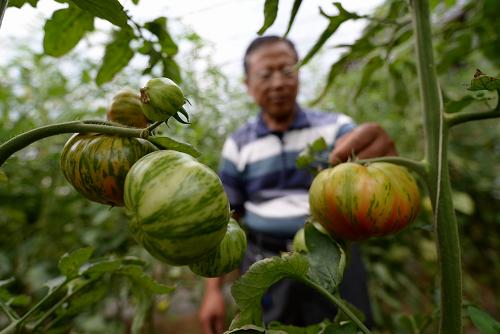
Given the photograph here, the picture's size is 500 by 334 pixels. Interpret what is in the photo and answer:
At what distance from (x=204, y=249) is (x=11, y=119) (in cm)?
170

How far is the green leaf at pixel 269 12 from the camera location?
47 centimetres

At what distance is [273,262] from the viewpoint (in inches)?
16.3

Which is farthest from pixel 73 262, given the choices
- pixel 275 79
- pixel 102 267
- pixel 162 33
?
pixel 275 79

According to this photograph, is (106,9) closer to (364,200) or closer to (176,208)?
(176,208)

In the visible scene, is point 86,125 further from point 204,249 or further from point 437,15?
point 437,15

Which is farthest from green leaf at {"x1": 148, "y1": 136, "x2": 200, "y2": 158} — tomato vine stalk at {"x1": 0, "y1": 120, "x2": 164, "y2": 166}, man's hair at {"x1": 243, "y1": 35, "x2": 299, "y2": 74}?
man's hair at {"x1": 243, "y1": 35, "x2": 299, "y2": 74}

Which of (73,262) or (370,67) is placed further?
(370,67)

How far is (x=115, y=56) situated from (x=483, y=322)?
2.07 feet

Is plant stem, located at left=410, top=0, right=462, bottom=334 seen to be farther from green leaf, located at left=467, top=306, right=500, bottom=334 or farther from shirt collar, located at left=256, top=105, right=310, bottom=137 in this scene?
shirt collar, located at left=256, top=105, right=310, bottom=137

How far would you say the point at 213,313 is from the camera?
156cm

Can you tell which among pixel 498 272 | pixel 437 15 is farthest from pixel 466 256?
pixel 437 15

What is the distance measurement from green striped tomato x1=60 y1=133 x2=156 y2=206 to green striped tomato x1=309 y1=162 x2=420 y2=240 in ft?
0.80

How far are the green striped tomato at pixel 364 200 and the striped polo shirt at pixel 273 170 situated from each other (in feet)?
2.95

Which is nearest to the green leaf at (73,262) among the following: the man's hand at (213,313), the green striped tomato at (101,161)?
the green striped tomato at (101,161)
